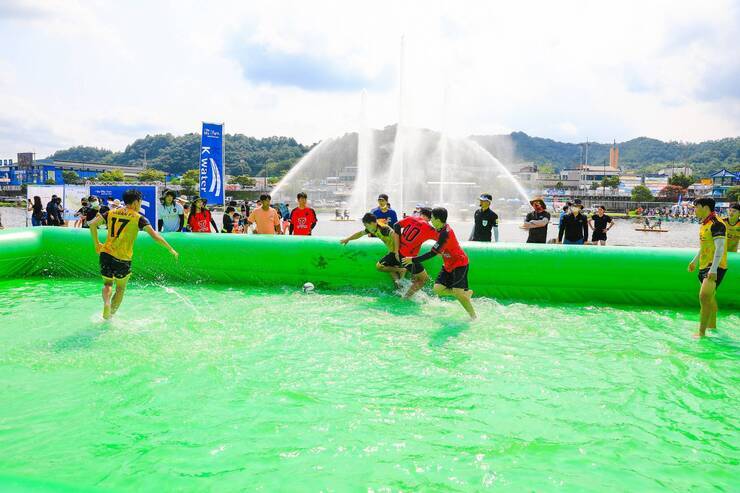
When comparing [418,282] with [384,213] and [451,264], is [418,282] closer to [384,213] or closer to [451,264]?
[451,264]

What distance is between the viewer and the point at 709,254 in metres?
5.37

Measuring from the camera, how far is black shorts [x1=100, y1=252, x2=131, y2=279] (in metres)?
5.66

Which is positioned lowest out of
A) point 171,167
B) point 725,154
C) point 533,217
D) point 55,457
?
point 55,457

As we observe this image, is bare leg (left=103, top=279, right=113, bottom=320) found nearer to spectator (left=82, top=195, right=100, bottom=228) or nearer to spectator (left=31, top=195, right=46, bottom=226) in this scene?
spectator (left=82, top=195, right=100, bottom=228)

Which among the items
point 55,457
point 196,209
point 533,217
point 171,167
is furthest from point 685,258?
point 171,167

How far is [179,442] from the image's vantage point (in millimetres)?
3074

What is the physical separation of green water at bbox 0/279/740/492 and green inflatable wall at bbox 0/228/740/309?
1.10 meters

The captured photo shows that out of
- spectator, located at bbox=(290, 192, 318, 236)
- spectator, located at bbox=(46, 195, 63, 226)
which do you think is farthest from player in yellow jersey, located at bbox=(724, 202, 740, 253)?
Answer: spectator, located at bbox=(46, 195, 63, 226)

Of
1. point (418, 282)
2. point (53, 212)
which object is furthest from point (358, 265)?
point (53, 212)

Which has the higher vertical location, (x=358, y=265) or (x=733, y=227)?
(x=733, y=227)

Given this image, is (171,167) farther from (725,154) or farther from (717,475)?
(725,154)

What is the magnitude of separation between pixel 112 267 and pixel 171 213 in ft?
14.6

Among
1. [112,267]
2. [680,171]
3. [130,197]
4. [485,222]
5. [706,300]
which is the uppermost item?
[680,171]

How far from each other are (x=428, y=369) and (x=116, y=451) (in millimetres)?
2313
